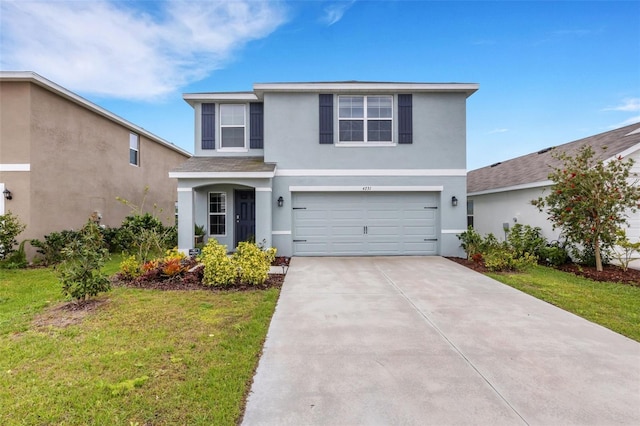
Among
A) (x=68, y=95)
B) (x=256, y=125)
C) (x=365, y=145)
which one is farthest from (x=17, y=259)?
(x=365, y=145)

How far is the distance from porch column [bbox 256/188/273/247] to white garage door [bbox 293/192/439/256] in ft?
3.70

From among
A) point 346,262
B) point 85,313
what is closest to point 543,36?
point 346,262

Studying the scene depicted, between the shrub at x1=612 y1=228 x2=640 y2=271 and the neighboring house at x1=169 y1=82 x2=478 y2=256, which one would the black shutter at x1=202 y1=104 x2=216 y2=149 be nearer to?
the neighboring house at x1=169 y1=82 x2=478 y2=256

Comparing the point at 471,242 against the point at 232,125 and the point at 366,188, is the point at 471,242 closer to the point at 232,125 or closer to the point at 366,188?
the point at 366,188

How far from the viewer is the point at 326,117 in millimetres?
10305

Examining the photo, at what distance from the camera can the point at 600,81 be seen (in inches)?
502

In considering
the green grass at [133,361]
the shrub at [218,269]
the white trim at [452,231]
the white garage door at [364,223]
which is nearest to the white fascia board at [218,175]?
the white garage door at [364,223]

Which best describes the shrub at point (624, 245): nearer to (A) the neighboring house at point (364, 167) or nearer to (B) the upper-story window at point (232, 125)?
(A) the neighboring house at point (364, 167)

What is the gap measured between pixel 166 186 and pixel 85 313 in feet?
43.6

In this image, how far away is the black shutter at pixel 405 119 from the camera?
10312 millimetres

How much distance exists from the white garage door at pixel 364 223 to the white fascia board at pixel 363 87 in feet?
11.5

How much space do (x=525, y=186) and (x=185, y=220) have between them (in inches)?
473

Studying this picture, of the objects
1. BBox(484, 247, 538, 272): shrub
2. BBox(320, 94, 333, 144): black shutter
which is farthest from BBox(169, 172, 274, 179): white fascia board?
BBox(484, 247, 538, 272): shrub

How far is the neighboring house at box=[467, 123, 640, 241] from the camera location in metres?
9.42
